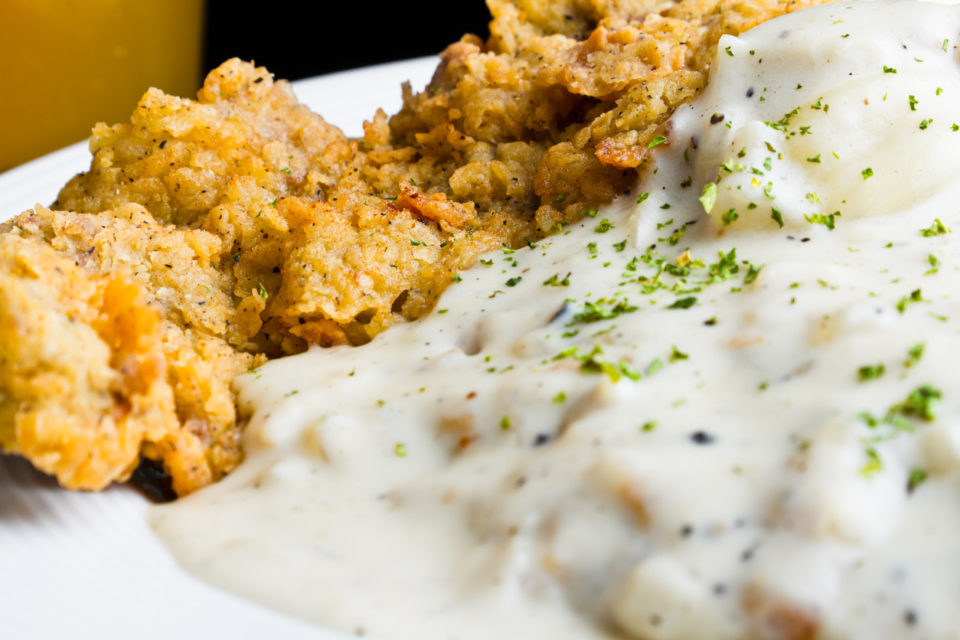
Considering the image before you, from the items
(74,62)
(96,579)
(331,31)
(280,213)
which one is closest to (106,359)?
(96,579)

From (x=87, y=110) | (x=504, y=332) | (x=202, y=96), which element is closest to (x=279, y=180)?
(x=202, y=96)

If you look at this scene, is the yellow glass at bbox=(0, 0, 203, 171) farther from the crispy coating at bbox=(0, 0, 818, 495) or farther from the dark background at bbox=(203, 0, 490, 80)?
the crispy coating at bbox=(0, 0, 818, 495)

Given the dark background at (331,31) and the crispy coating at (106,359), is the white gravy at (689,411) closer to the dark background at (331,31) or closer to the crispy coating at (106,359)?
the crispy coating at (106,359)

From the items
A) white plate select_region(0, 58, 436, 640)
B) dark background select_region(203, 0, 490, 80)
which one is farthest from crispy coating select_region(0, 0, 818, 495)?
dark background select_region(203, 0, 490, 80)

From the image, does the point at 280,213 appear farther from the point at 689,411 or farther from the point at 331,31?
the point at 331,31

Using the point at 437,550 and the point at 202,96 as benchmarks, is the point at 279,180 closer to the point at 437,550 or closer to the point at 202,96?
the point at 202,96
